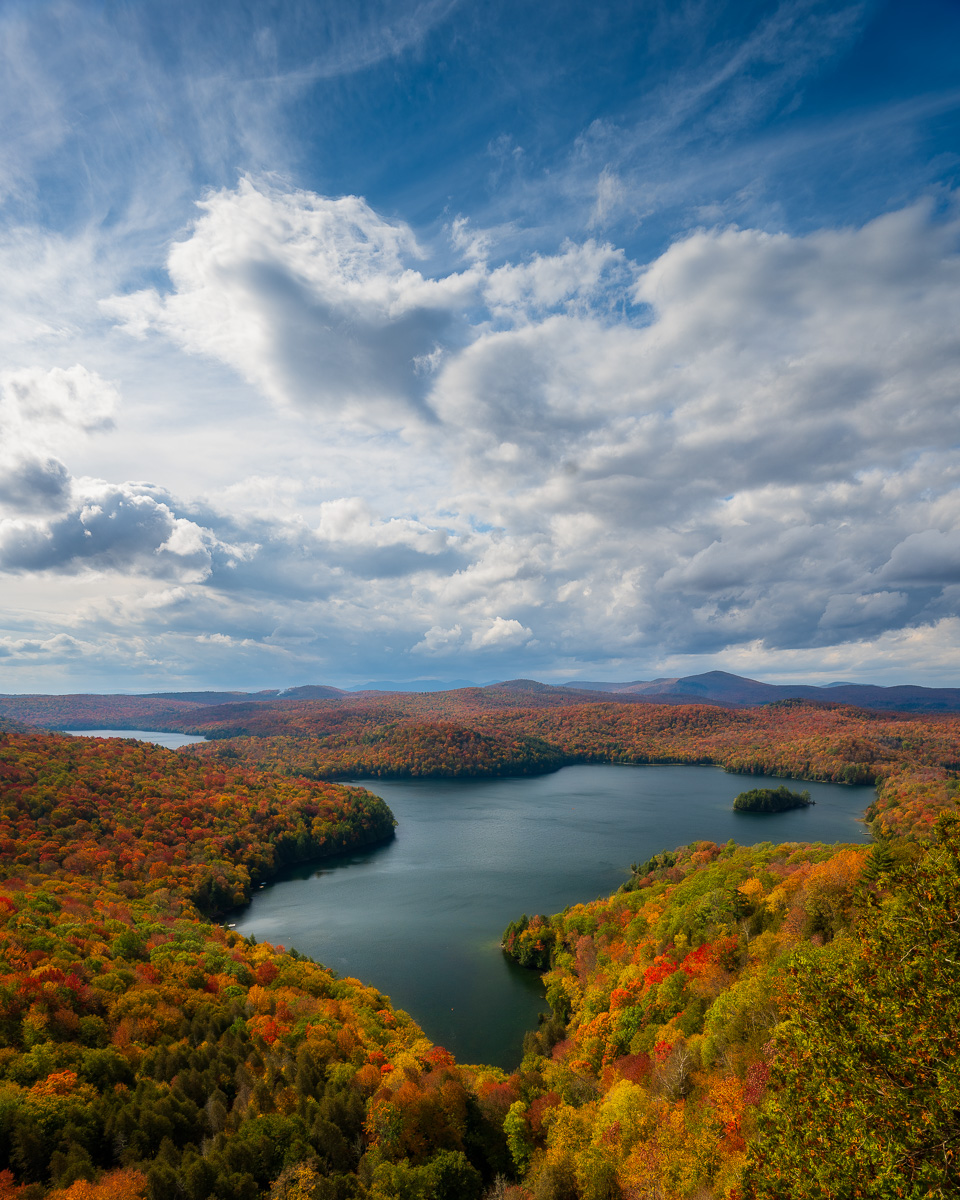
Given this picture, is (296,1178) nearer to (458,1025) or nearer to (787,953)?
(458,1025)

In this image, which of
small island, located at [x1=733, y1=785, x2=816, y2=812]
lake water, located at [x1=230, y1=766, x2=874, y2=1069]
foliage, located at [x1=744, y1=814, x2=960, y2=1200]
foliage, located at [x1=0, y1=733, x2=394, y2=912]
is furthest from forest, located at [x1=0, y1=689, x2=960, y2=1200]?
small island, located at [x1=733, y1=785, x2=816, y2=812]

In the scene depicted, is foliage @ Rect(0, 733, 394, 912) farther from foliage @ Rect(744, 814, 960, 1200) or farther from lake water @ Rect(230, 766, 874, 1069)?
foliage @ Rect(744, 814, 960, 1200)

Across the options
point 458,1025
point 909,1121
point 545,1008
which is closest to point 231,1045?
point 458,1025

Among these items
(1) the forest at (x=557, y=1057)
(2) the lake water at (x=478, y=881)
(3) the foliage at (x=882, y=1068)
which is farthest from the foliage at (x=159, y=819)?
(3) the foliage at (x=882, y=1068)

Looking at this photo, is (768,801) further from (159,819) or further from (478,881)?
(159,819)

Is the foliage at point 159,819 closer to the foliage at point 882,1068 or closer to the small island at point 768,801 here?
the foliage at point 882,1068

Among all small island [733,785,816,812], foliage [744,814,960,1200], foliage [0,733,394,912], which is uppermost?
foliage [744,814,960,1200]
